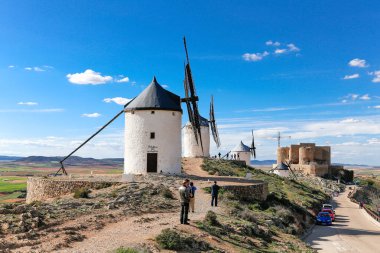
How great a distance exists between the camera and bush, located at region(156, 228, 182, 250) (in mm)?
12006

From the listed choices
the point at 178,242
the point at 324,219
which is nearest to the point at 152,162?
the point at 324,219

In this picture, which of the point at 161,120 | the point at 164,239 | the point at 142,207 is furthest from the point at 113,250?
the point at 161,120

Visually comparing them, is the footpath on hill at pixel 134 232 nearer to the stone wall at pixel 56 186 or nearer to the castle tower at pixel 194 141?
the stone wall at pixel 56 186

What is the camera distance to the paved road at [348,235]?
22808 mm

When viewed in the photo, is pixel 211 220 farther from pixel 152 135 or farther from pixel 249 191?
pixel 152 135

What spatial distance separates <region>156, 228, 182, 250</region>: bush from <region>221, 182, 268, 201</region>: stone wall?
12.1 meters

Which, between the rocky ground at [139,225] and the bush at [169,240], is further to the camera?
the bush at [169,240]

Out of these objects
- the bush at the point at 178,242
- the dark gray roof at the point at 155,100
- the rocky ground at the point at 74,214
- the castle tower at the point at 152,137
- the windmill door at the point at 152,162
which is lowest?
the bush at the point at 178,242

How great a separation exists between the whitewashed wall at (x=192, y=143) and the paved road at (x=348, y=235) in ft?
60.7

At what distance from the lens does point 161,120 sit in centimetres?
2839

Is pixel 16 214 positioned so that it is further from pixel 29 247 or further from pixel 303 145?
pixel 303 145

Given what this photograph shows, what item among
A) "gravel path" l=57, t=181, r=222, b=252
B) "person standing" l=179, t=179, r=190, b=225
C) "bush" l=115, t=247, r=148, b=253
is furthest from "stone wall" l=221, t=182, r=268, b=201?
"bush" l=115, t=247, r=148, b=253

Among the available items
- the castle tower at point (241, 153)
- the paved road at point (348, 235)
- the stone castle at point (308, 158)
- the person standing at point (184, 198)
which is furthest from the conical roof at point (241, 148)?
the person standing at point (184, 198)

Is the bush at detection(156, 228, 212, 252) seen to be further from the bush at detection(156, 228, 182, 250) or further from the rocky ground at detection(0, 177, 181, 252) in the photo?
the rocky ground at detection(0, 177, 181, 252)
